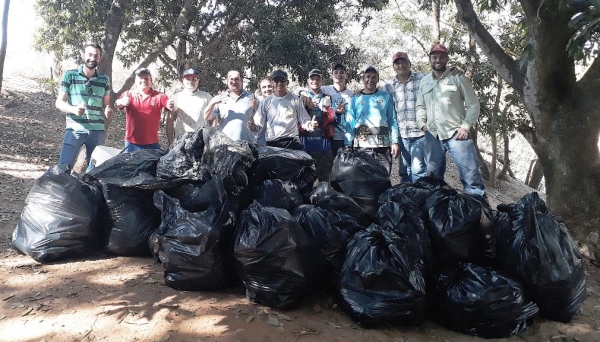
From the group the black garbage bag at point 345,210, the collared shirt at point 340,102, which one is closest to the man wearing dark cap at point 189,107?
the collared shirt at point 340,102

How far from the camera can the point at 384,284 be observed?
2223mm

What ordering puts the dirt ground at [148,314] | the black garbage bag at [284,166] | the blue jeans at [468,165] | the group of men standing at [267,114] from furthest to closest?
the group of men standing at [267,114] < the blue jeans at [468,165] < the black garbage bag at [284,166] < the dirt ground at [148,314]

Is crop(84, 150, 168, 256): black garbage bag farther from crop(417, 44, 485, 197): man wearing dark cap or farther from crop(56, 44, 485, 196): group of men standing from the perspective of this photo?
crop(417, 44, 485, 197): man wearing dark cap

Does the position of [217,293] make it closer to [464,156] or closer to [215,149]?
[215,149]

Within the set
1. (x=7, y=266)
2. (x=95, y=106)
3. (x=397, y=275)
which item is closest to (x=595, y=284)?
(x=397, y=275)

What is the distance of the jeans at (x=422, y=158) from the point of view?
12.2ft

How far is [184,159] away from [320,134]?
173 cm

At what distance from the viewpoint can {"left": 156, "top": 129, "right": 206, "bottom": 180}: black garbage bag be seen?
288 cm

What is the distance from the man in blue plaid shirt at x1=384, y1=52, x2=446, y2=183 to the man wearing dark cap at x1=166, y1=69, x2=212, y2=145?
1801mm

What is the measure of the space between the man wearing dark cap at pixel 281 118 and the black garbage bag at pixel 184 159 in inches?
40.9

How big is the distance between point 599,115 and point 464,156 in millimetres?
1185

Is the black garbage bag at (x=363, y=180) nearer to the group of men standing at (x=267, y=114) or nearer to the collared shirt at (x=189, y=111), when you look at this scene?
the group of men standing at (x=267, y=114)

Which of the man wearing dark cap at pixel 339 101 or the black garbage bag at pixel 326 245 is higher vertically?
the man wearing dark cap at pixel 339 101

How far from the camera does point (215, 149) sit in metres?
2.85
